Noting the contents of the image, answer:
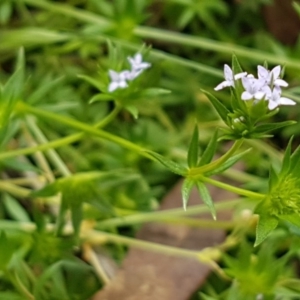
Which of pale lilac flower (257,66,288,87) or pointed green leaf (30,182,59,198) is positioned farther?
pointed green leaf (30,182,59,198)

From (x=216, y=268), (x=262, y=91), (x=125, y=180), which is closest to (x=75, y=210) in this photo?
(x=125, y=180)

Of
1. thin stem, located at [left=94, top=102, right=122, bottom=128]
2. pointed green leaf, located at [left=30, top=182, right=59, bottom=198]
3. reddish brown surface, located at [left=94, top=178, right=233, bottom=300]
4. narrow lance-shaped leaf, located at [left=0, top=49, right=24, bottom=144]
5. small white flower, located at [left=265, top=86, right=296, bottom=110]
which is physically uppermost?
small white flower, located at [left=265, top=86, right=296, bottom=110]

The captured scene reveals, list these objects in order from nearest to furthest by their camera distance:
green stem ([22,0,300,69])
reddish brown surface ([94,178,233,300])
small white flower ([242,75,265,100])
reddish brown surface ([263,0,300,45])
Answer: small white flower ([242,75,265,100]) → reddish brown surface ([94,178,233,300]) → green stem ([22,0,300,69]) → reddish brown surface ([263,0,300,45])

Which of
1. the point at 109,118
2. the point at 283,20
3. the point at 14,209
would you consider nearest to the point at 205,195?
the point at 109,118

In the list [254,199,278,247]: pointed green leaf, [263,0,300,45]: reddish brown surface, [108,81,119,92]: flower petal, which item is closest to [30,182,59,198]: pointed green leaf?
[108,81,119,92]: flower petal

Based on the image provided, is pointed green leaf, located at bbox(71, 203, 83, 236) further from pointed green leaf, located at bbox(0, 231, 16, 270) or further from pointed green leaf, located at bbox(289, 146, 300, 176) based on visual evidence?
pointed green leaf, located at bbox(289, 146, 300, 176)
